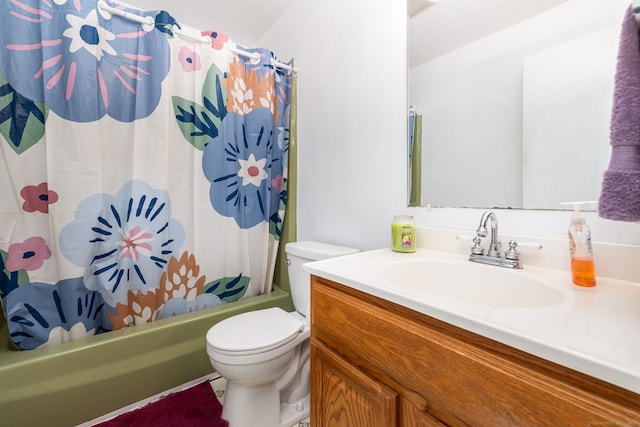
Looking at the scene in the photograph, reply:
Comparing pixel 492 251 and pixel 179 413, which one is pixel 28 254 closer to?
pixel 179 413

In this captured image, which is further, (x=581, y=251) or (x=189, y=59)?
(x=189, y=59)

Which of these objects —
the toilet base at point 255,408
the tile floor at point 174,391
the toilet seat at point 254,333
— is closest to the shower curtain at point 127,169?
the tile floor at point 174,391

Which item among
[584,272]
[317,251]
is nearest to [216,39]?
[317,251]

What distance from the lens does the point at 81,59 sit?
1260 mm

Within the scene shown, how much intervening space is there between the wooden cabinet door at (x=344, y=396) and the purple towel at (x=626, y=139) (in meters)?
0.56

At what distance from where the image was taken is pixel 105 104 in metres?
1.33

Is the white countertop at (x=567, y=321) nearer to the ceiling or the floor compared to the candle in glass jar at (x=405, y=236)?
nearer to the floor

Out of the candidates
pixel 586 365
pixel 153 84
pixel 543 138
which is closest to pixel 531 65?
pixel 543 138

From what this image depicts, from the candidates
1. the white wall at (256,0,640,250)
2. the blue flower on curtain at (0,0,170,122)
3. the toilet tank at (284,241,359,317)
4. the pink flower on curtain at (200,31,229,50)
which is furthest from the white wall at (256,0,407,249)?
the blue flower on curtain at (0,0,170,122)

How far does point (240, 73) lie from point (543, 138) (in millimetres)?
1550

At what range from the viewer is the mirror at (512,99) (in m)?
0.77

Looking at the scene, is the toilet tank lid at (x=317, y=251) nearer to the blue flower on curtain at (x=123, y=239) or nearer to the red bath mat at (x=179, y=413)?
the blue flower on curtain at (x=123, y=239)

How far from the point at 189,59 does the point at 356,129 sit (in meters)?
1.00

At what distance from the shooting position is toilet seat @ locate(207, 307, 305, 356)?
3.51 ft
